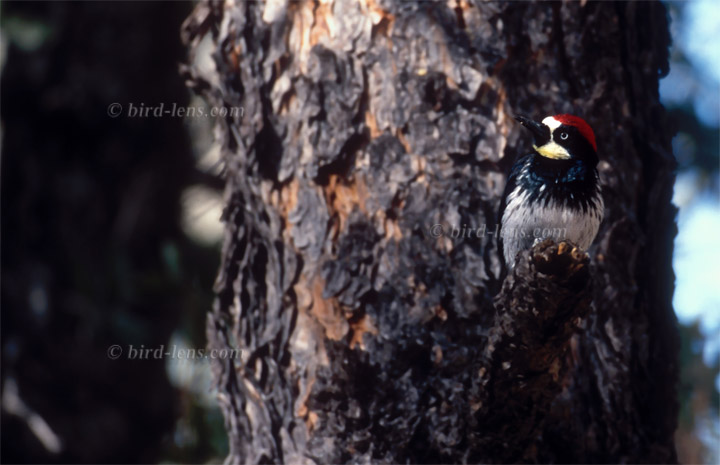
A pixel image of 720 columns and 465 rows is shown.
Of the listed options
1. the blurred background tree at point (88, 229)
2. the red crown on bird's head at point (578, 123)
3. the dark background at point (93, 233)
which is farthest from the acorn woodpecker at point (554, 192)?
the blurred background tree at point (88, 229)

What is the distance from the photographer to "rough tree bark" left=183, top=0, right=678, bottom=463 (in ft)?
7.34

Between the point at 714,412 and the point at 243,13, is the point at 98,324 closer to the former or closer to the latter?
the point at 243,13

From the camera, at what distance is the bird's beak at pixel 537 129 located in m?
2.30

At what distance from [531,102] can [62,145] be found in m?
3.08

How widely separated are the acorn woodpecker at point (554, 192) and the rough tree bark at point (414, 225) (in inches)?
2.6

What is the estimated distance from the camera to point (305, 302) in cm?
241

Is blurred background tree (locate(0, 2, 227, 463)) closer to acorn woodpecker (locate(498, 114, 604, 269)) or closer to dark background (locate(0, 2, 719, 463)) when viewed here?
dark background (locate(0, 2, 719, 463))

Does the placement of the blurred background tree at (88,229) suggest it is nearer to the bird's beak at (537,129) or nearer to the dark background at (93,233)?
the dark background at (93,233)

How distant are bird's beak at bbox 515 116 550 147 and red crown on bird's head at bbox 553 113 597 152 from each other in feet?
0.16

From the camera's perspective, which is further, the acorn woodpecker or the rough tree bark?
the acorn woodpecker

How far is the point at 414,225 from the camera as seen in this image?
231 centimetres

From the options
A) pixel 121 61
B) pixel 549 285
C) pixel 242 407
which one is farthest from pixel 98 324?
pixel 549 285

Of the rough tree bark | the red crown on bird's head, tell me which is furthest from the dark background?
the red crown on bird's head

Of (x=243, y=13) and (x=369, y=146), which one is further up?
(x=243, y=13)
